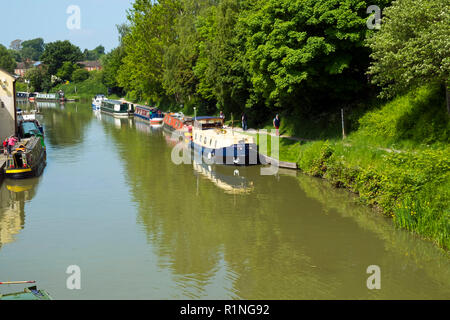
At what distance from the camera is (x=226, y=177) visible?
29.0 metres

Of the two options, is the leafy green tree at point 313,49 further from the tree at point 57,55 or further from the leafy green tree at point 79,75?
the tree at point 57,55

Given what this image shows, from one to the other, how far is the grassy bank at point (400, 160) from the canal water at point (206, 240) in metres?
0.69

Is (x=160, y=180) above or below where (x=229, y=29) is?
below

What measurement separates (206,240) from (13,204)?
35.5 ft

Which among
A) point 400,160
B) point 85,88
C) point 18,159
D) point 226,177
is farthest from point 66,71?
point 400,160

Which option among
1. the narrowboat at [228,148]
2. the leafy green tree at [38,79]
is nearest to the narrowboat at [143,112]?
the narrowboat at [228,148]

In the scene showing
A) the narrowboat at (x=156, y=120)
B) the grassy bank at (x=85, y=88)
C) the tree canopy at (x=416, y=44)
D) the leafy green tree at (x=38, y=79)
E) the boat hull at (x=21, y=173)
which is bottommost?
the boat hull at (x=21, y=173)

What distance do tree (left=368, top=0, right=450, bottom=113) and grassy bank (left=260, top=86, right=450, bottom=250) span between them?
1.87 m

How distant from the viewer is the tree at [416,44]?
2007 centimetres

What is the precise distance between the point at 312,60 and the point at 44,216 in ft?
52.5

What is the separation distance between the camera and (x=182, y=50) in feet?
186
